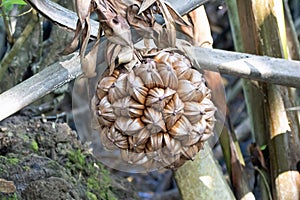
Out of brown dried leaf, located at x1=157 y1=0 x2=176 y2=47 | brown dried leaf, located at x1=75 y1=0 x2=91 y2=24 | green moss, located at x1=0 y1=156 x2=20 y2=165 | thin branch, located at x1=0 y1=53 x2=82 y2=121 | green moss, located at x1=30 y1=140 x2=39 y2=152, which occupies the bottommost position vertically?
green moss, located at x1=30 y1=140 x2=39 y2=152

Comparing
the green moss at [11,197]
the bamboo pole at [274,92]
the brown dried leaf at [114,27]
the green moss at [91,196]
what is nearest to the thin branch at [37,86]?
the brown dried leaf at [114,27]

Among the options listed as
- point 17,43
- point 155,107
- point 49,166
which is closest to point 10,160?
point 49,166

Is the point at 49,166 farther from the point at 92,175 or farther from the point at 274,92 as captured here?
the point at 274,92

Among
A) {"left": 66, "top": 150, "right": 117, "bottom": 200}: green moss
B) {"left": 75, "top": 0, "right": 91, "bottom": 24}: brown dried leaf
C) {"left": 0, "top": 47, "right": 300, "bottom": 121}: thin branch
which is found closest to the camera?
{"left": 75, "top": 0, "right": 91, "bottom": 24}: brown dried leaf

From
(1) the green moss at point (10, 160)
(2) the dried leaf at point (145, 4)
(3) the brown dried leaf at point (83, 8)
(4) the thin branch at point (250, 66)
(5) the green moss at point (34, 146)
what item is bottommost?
(5) the green moss at point (34, 146)

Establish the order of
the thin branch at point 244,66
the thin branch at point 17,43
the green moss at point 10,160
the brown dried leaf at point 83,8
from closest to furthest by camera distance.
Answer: the brown dried leaf at point 83,8
the thin branch at point 244,66
the green moss at point 10,160
the thin branch at point 17,43

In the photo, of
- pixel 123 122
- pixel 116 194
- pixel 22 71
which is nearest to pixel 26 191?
pixel 116 194

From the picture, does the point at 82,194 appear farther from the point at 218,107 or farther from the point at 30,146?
the point at 218,107

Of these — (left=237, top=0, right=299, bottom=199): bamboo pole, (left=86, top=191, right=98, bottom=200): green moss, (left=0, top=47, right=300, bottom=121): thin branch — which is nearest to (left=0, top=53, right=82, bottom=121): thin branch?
(left=0, top=47, right=300, bottom=121): thin branch

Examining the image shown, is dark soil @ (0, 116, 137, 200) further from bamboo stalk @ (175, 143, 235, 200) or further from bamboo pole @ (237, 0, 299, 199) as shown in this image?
bamboo pole @ (237, 0, 299, 199)

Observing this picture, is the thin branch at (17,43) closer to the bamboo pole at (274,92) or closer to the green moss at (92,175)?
the green moss at (92,175)
